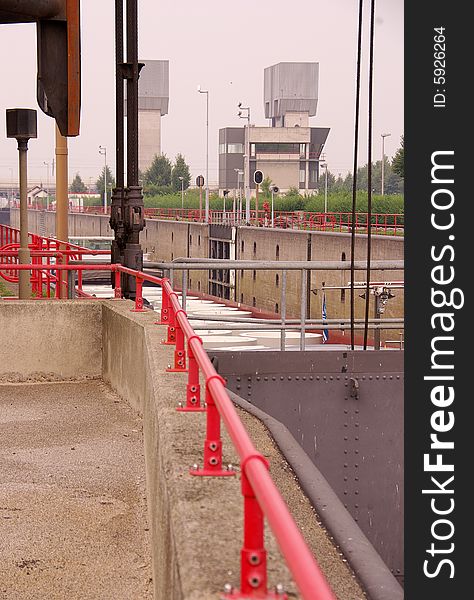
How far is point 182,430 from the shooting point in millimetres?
5094

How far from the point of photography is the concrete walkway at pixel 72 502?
5.72 m

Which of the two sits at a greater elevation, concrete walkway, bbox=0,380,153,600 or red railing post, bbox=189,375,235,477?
red railing post, bbox=189,375,235,477

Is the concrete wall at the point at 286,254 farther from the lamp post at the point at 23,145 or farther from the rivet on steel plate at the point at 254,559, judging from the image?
the rivet on steel plate at the point at 254,559

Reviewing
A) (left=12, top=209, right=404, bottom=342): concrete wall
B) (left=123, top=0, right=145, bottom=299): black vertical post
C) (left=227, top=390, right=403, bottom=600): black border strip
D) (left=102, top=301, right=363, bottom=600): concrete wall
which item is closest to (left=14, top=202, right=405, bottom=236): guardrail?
(left=12, top=209, right=404, bottom=342): concrete wall

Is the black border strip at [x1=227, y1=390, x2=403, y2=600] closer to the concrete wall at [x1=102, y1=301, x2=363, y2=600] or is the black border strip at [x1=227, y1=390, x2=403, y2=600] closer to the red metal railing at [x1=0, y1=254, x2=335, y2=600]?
the concrete wall at [x1=102, y1=301, x2=363, y2=600]

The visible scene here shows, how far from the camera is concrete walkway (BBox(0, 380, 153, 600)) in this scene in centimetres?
572

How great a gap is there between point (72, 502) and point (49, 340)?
5490 millimetres

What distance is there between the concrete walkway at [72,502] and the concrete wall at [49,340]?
1.24 metres

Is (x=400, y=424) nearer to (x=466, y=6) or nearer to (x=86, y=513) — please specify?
(x=466, y=6)

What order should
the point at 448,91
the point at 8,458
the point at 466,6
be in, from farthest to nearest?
the point at 448,91 < the point at 466,6 < the point at 8,458

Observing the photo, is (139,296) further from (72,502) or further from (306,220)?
(306,220)

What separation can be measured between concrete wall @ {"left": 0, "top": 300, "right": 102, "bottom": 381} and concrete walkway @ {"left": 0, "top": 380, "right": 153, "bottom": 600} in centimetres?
124

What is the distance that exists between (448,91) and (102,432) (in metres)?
5.87

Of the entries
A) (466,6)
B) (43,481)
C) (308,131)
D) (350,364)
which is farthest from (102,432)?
(308,131)
